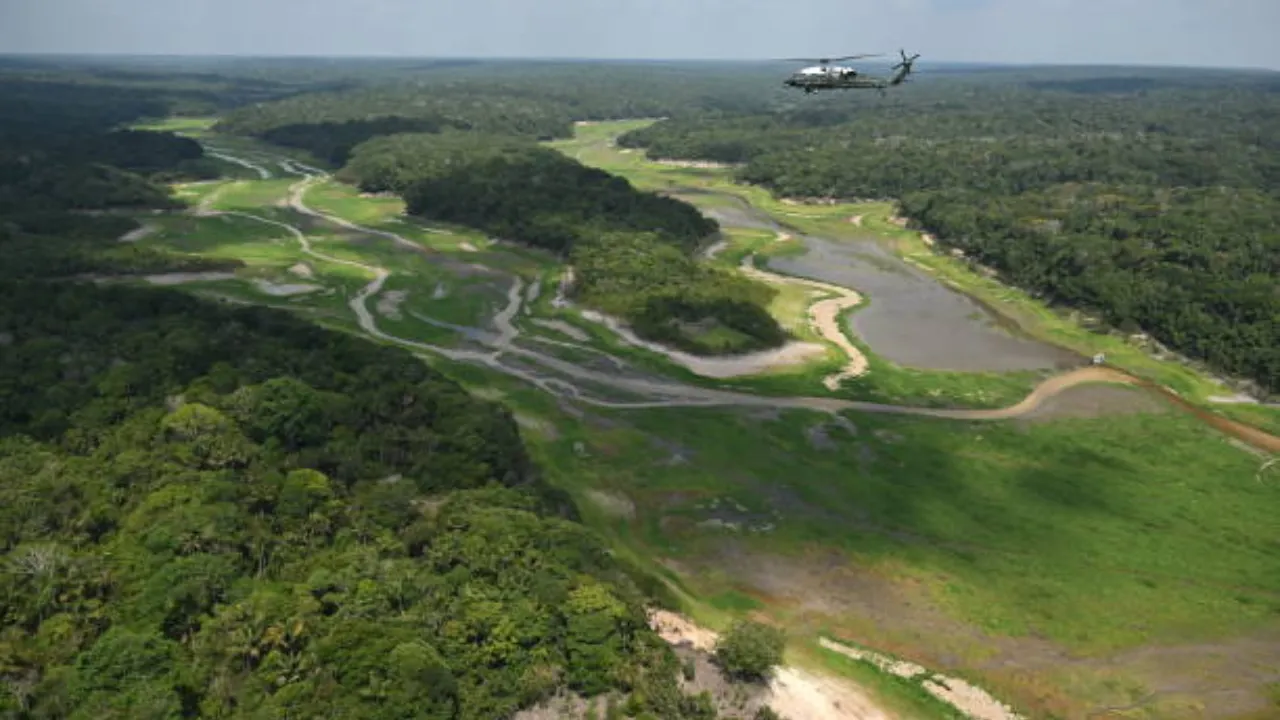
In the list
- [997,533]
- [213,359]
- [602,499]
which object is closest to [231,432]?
[213,359]

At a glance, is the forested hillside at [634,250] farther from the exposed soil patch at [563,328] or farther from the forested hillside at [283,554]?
the forested hillside at [283,554]

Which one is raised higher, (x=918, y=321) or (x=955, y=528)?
(x=918, y=321)

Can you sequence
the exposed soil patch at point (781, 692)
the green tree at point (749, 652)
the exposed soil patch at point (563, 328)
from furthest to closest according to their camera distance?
1. the exposed soil patch at point (563, 328)
2. the green tree at point (749, 652)
3. the exposed soil patch at point (781, 692)

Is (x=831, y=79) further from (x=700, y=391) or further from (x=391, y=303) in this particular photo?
(x=391, y=303)

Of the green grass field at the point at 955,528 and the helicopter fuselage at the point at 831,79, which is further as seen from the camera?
the helicopter fuselage at the point at 831,79

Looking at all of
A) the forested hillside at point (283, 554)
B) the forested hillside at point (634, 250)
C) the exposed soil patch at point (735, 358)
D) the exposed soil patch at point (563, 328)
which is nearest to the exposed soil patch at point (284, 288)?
the exposed soil patch at point (563, 328)

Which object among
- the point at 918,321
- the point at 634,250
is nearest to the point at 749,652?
the point at 918,321

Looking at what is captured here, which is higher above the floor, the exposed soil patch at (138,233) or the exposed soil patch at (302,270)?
the exposed soil patch at (138,233)
